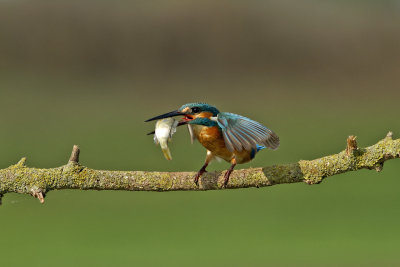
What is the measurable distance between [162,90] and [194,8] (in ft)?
5.97

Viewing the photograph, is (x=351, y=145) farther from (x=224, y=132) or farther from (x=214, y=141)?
(x=214, y=141)

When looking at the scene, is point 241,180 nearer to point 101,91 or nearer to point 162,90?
point 162,90

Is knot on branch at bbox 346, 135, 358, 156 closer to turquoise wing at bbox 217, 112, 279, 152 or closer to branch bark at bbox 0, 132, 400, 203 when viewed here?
branch bark at bbox 0, 132, 400, 203

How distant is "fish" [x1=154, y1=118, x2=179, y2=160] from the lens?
5.34 feet

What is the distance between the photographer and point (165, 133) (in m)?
1.64

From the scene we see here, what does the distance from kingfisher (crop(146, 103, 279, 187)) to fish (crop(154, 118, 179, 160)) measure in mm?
36

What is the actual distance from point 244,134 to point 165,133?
21 centimetres

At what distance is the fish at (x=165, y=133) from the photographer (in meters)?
1.63

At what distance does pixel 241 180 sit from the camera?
1628mm

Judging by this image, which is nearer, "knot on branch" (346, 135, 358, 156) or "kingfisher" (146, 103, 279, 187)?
"knot on branch" (346, 135, 358, 156)

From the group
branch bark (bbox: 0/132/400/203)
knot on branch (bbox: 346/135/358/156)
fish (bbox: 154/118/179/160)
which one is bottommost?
branch bark (bbox: 0/132/400/203)

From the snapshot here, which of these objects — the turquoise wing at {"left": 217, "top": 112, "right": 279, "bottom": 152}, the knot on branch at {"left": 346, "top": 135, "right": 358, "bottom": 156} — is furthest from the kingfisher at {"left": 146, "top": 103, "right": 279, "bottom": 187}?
the knot on branch at {"left": 346, "top": 135, "right": 358, "bottom": 156}

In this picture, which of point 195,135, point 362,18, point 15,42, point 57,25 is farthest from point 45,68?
point 195,135

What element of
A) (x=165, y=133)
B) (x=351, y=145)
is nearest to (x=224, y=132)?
(x=165, y=133)
